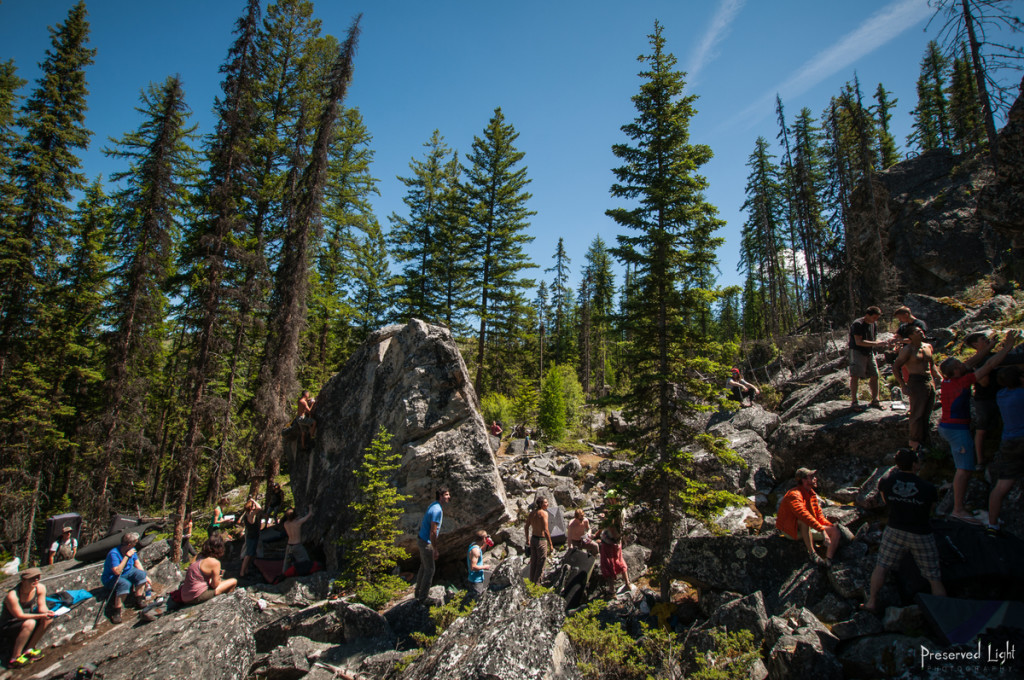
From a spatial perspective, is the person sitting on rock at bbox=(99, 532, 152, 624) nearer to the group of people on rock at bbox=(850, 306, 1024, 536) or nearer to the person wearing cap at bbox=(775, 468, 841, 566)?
the person wearing cap at bbox=(775, 468, 841, 566)

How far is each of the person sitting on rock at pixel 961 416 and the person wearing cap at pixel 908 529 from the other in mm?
1430

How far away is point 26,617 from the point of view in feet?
24.4

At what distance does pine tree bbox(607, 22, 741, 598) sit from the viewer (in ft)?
31.9

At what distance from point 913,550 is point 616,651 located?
150 inches

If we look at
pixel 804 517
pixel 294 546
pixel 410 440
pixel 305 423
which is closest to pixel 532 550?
pixel 410 440

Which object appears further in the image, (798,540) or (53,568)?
(53,568)

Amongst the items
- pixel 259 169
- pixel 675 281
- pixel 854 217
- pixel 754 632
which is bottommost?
pixel 754 632

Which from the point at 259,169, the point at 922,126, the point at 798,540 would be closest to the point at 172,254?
the point at 259,169

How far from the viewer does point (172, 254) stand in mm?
18656

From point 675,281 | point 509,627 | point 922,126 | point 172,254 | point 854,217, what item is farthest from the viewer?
point 922,126

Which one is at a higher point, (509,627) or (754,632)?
(509,627)

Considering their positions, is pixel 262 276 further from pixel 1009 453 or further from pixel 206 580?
pixel 1009 453

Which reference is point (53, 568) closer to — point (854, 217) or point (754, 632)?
point (754, 632)

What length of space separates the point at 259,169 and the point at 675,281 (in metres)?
16.7
